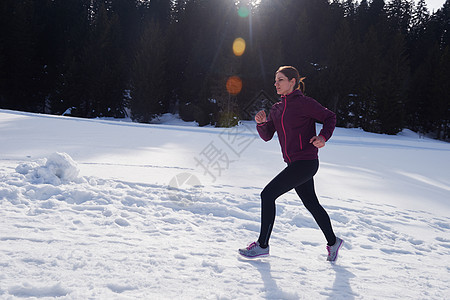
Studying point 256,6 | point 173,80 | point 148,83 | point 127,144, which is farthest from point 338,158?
point 256,6

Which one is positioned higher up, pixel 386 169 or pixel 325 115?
pixel 325 115

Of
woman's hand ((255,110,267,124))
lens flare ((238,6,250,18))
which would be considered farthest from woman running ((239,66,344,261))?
lens flare ((238,6,250,18))

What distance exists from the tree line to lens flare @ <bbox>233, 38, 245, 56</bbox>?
33 centimetres

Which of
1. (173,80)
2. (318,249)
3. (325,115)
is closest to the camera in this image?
(325,115)

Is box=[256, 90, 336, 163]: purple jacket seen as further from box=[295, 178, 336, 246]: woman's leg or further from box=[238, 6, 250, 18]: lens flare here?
box=[238, 6, 250, 18]: lens flare

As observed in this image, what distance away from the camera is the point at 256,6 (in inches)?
1521

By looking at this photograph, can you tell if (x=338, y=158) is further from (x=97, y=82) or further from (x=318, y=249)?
(x=97, y=82)

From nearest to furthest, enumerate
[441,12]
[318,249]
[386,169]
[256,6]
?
1. [318,249]
2. [386,169]
3. [256,6]
4. [441,12]

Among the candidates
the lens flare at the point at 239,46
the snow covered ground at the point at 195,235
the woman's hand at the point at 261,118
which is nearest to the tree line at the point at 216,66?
the lens flare at the point at 239,46

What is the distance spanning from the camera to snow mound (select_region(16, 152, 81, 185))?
4461 millimetres

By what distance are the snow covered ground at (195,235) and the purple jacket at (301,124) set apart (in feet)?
3.42

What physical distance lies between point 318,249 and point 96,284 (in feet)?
7.30

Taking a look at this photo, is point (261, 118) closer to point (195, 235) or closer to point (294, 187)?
point (294, 187)

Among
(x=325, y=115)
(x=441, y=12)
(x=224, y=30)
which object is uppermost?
(x=441, y=12)
